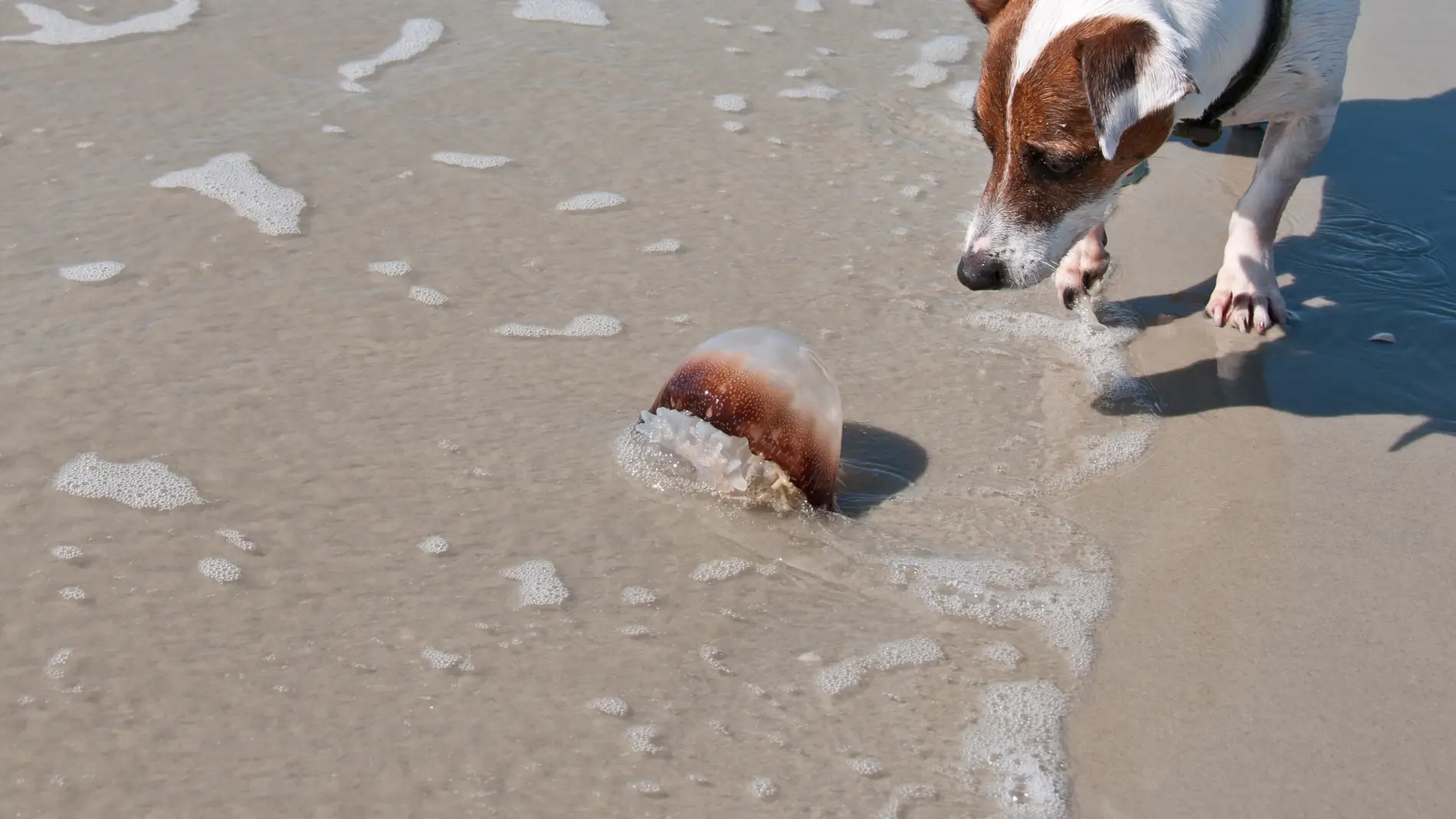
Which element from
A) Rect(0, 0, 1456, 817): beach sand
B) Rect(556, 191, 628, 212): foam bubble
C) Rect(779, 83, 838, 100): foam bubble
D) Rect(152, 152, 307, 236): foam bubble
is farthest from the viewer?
Rect(779, 83, 838, 100): foam bubble

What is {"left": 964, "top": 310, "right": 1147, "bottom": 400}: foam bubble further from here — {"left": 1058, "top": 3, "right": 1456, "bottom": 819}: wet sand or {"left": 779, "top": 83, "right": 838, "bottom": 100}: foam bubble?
{"left": 779, "top": 83, "right": 838, "bottom": 100}: foam bubble

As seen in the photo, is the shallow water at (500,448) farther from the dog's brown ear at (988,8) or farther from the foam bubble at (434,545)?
the dog's brown ear at (988,8)

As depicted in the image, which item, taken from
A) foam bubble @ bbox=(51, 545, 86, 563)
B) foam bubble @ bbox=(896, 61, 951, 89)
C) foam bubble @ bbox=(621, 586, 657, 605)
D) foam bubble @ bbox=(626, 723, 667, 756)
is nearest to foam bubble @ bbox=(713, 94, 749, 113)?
foam bubble @ bbox=(896, 61, 951, 89)

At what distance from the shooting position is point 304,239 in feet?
12.9

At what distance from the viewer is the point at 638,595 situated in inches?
106

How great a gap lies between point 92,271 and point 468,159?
1218 mm

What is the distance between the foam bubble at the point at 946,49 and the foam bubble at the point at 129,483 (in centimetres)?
348

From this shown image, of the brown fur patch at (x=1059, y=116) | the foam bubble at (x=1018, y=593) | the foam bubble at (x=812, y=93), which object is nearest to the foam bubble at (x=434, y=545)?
the foam bubble at (x=1018, y=593)

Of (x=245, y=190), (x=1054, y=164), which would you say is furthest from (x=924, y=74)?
(x=245, y=190)

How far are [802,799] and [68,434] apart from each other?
1.79m

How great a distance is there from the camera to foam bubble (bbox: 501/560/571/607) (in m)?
2.65

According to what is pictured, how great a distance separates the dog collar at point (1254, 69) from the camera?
354 cm

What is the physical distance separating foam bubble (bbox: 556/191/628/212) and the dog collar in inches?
63.3

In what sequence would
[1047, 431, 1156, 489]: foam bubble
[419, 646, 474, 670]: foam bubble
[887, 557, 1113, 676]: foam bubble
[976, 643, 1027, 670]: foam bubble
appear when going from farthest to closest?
[1047, 431, 1156, 489]: foam bubble
[887, 557, 1113, 676]: foam bubble
[976, 643, 1027, 670]: foam bubble
[419, 646, 474, 670]: foam bubble
